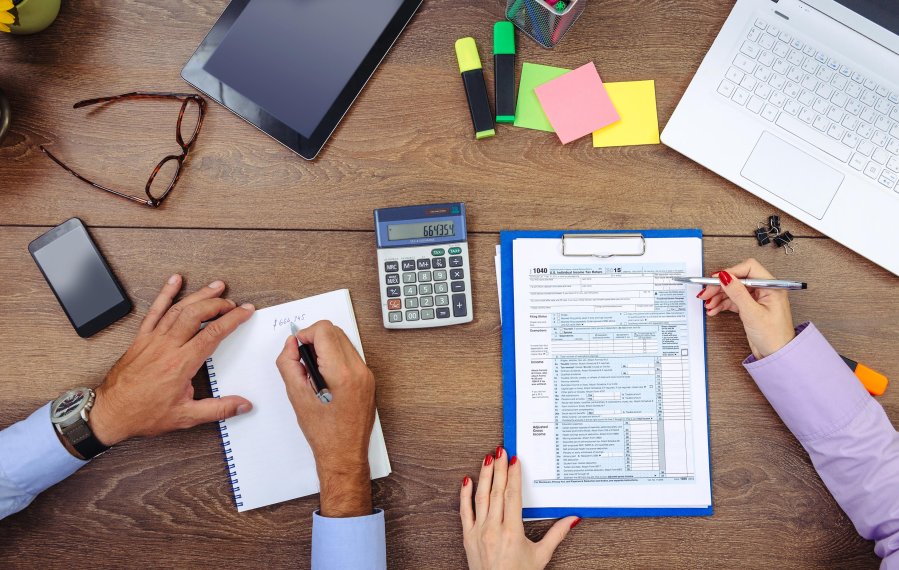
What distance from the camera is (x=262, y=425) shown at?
841 millimetres

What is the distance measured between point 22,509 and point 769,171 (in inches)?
44.0

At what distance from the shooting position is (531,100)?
0.87m

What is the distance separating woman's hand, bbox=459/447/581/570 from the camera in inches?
31.6

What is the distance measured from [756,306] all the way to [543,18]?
0.48 metres

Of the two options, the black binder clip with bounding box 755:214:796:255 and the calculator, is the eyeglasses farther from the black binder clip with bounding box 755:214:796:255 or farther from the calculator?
the black binder clip with bounding box 755:214:796:255

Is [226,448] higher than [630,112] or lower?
lower

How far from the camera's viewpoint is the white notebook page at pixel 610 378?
0.84m

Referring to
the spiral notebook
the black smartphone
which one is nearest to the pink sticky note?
the spiral notebook

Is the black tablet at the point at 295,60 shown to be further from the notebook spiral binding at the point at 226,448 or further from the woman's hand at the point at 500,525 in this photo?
the woman's hand at the point at 500,525

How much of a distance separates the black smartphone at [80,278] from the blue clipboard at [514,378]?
525 millimetres

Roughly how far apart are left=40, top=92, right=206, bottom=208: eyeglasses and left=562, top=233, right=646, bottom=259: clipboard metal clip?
544mm

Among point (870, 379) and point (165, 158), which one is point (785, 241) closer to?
point (870, 379)

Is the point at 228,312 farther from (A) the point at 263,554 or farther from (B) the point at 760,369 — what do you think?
(B) the point at 760,369

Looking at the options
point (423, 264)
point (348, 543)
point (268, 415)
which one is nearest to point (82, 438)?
point (268, 415)
